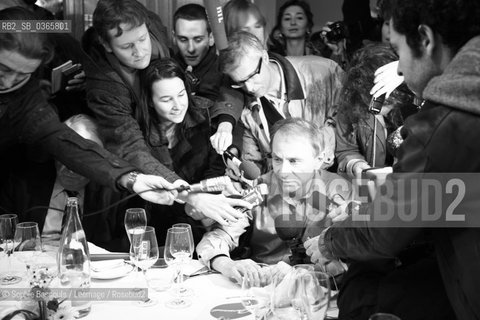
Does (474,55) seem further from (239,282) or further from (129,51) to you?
(129,51)

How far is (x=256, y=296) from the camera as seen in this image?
1517 millimetres

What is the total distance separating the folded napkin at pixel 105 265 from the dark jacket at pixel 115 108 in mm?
686

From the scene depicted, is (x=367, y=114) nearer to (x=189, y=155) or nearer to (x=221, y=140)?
(x=221, y=140)

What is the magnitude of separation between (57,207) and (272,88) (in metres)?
1.16

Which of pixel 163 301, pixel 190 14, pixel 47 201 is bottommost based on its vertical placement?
pixel 163 301

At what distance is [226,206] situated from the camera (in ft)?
6.56

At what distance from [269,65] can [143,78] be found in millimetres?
607

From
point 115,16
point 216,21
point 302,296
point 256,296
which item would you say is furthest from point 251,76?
point 302,296

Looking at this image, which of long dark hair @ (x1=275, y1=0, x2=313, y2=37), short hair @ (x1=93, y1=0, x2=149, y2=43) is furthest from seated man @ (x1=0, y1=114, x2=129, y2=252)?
long dark hair @ (x1=275, y1=0, x2=313, y2=37)

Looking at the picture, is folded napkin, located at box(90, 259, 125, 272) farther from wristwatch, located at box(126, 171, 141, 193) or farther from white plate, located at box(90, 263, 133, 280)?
wristwatch, located at box(126, 171, 141, 193)

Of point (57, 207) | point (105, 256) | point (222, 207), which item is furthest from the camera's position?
point (57, 207)

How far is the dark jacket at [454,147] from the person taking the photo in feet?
3.55

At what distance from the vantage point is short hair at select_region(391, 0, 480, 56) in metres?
1.11

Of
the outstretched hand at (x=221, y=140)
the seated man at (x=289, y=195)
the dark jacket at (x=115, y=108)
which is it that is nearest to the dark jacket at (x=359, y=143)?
the seated man at (x=289, y=195)
